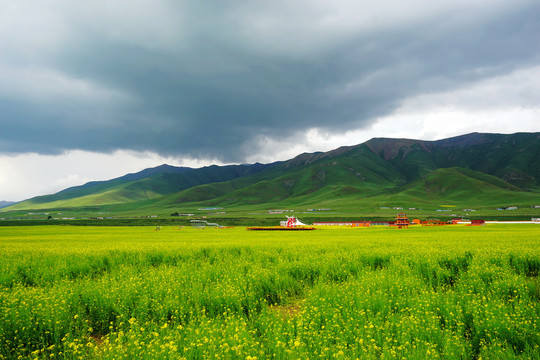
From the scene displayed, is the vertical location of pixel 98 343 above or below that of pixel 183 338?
below

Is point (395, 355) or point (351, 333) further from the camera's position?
point (351, 333)

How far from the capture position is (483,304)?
404 inches

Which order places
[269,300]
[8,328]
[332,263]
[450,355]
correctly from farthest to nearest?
1. [332,263]
2. [269,300]
3. [8,328]
4. [450,355]

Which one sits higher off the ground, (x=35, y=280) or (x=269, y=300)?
(x=35, y=280)

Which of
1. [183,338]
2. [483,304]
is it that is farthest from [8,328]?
[483,304]

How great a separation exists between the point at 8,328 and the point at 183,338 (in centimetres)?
619

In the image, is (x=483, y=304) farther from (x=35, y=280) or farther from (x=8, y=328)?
(x=35, y=280)

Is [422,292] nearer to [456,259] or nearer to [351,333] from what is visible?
[351,333]

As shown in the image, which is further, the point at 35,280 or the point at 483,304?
the point at 35,280

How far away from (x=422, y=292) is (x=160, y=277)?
12.4 metres

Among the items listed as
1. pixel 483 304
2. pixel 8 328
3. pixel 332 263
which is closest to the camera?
pixel 8 328

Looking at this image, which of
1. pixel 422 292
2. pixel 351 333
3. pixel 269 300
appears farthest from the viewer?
pixel 269 300

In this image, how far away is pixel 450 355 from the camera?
280 inches

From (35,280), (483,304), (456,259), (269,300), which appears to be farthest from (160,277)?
(456,259)
